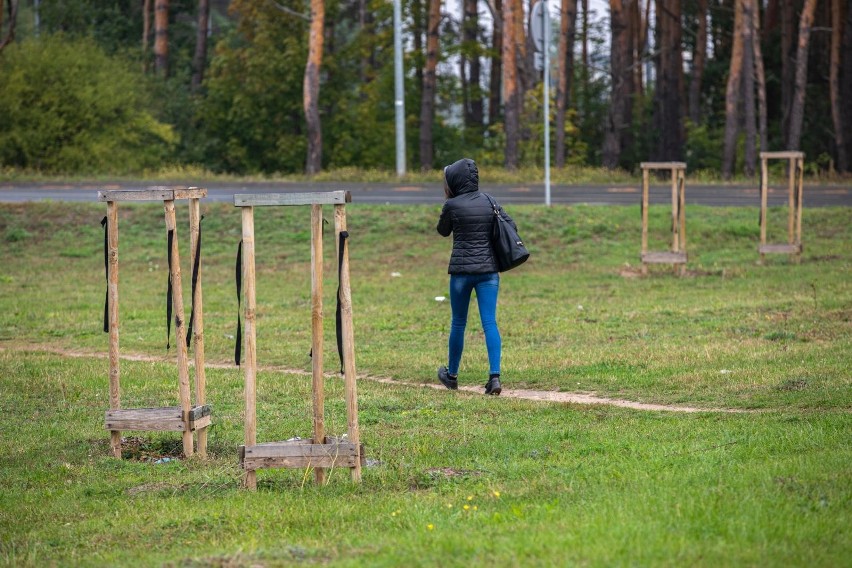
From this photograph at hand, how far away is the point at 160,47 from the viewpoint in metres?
52.0

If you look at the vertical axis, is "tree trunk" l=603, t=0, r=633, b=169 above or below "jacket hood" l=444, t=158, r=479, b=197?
above

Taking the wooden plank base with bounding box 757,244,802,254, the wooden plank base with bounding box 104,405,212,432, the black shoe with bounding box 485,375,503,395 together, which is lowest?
the black shoe with bounding box 485,375,503,395

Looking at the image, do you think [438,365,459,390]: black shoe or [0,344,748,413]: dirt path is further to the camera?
[438,365,459,390]: black shoe

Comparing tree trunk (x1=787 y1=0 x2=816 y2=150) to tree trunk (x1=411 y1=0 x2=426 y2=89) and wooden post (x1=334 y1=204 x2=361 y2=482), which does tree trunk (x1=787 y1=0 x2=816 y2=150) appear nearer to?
tree trunk (x1=411 y1=0 x2=426 y2=89)

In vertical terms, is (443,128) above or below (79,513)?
above

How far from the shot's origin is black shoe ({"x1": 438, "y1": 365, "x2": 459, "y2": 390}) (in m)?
11.2

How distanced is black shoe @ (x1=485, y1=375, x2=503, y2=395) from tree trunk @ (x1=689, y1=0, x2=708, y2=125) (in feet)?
136

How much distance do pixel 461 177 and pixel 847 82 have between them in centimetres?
3747

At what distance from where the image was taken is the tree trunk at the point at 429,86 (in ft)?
153

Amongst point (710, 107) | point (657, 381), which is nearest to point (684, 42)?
point (710, 107)

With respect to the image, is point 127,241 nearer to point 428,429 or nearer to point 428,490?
point 428,429

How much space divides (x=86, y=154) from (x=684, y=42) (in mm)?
27826

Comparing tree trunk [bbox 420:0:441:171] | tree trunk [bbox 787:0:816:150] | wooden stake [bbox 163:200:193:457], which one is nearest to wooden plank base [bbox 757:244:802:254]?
wooden stake [bbox 163:200:193:457]

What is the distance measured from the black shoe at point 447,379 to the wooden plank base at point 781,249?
36.3ft
